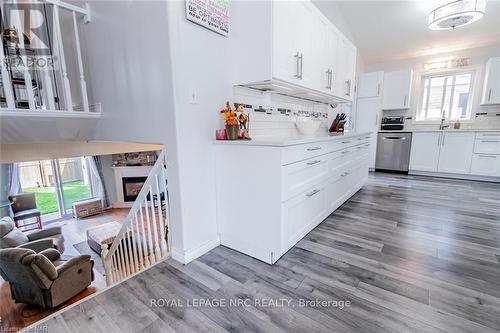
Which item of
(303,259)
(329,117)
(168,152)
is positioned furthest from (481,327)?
(329,117)

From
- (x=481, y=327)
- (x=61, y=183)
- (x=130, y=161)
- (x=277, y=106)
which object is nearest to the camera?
(x=481, y=327)

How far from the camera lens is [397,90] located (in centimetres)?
499

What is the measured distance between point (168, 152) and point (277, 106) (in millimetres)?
1422

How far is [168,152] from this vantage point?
168 cm

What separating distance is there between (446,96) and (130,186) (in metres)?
8.94

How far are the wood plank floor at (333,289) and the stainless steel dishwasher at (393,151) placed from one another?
2.74 meters

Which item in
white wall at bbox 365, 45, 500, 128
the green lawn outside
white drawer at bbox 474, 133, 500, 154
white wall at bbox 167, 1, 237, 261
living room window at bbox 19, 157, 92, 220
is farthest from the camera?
the green lawn outside

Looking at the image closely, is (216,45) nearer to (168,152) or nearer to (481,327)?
(168,152)

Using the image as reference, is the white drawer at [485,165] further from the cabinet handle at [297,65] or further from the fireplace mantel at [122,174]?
the fireplace mantel at [122,174]

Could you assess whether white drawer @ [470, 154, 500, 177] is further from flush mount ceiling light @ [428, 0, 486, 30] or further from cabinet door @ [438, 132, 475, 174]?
flush mount ceiling light @ [428, 0, 486, 30]

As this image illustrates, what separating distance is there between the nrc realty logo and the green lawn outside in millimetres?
5223

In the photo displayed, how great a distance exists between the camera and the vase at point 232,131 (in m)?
1.81

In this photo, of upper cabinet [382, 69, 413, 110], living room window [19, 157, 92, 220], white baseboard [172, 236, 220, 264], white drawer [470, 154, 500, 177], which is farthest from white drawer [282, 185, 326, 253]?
living room window [19, 157, 92, 220]

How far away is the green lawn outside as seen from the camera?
627 cm
